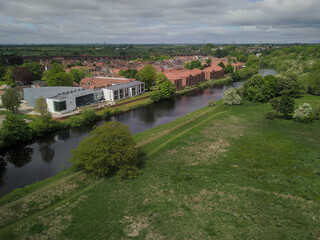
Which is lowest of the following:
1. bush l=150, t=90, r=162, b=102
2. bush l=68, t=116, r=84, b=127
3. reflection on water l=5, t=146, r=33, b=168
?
reflection on water l=5, t=146, r=33, b=168

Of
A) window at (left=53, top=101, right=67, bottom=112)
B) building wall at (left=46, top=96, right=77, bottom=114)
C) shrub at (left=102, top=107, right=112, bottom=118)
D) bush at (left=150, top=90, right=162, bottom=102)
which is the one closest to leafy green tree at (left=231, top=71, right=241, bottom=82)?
bush at (left=150, top=90, right=162, bottom=102)

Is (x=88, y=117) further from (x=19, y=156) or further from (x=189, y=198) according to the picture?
(x=189, y=198)

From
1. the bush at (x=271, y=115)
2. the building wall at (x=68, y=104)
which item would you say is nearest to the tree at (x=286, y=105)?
the bush at (x=271, y=115)

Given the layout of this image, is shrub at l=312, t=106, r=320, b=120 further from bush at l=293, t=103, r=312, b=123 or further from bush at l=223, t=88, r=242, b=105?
bush at l=223, t=88, r=242, b=105

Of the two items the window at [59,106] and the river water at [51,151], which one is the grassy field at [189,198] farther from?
the window at [59,106]

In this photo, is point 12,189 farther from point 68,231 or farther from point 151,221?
point 151,221

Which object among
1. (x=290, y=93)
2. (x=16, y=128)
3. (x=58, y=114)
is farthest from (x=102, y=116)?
(x=290, y=93)

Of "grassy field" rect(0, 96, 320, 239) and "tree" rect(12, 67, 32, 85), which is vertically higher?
"tree" rect(12, 67, 32, 85)
